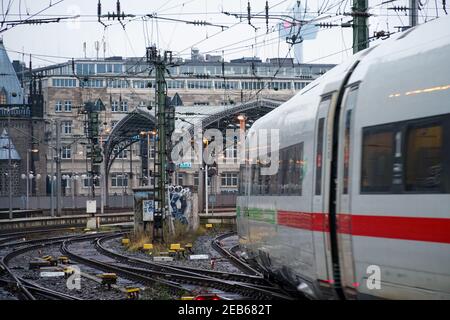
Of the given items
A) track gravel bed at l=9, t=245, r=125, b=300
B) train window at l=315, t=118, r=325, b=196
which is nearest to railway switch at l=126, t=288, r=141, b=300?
track gravel bed at l=9, t=245, r=125, b=300

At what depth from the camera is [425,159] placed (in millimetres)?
9273

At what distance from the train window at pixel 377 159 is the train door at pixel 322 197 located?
42.8 inches

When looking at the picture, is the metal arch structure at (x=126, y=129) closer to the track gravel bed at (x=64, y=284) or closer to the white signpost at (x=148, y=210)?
the white signpost at (x=148, y=210)

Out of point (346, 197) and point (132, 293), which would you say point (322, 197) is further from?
point (132, 293)

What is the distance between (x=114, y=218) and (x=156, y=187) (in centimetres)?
2749

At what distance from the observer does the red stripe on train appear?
8766 millimetres

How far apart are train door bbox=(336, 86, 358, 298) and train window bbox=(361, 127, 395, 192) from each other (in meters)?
0.37

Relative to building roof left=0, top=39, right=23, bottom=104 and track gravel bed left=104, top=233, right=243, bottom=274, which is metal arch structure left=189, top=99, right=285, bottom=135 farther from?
building roof left=0, top=39, right=23, bottom=104

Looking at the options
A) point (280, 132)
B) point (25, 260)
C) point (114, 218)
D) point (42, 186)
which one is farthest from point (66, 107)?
point (280, 132)

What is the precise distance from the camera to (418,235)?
9094 mm

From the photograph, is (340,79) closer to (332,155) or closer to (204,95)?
(332,155)

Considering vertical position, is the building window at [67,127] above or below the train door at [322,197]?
above

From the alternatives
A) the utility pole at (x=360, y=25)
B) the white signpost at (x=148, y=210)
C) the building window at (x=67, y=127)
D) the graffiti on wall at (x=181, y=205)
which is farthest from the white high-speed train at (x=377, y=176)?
the building window at (x=67, y=127)

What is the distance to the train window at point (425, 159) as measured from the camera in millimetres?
8953
